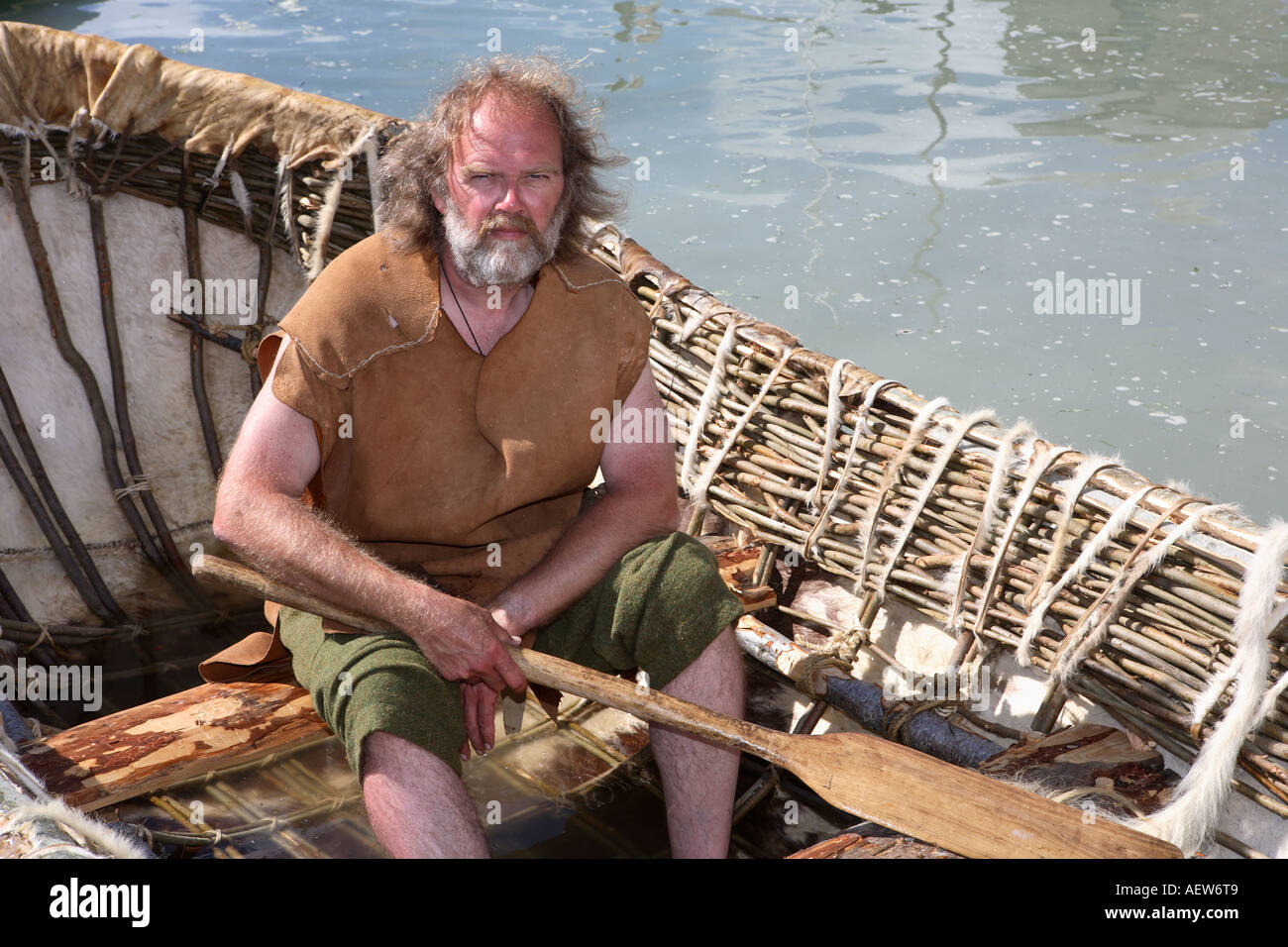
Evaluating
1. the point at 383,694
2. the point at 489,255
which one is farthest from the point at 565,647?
the point at 489,255

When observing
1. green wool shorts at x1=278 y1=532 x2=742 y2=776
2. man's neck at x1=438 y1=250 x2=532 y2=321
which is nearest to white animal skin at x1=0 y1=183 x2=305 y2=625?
man's neck at x1=438 y1=250 x2=532 y2=321

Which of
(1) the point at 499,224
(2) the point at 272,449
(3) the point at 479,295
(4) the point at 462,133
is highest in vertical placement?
(4) the point at 462,133

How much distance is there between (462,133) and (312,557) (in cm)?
84

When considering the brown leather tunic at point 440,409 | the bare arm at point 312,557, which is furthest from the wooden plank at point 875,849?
the brown leather tunic at point 440,409

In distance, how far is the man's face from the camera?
2188 mm

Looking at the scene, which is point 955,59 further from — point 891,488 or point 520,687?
point 520,687

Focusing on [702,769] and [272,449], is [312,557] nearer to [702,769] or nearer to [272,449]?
[272,449]

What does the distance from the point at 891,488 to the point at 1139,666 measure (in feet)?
2.12

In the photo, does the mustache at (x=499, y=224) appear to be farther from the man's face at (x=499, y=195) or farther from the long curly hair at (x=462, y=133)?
the long curly hair at (x=462, y=133)

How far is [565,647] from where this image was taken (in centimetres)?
223

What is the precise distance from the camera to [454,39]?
1290 cm

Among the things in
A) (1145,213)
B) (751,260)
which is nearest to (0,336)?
(751,260)

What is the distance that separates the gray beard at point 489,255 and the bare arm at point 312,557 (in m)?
0.42

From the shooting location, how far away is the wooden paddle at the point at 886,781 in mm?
1717
